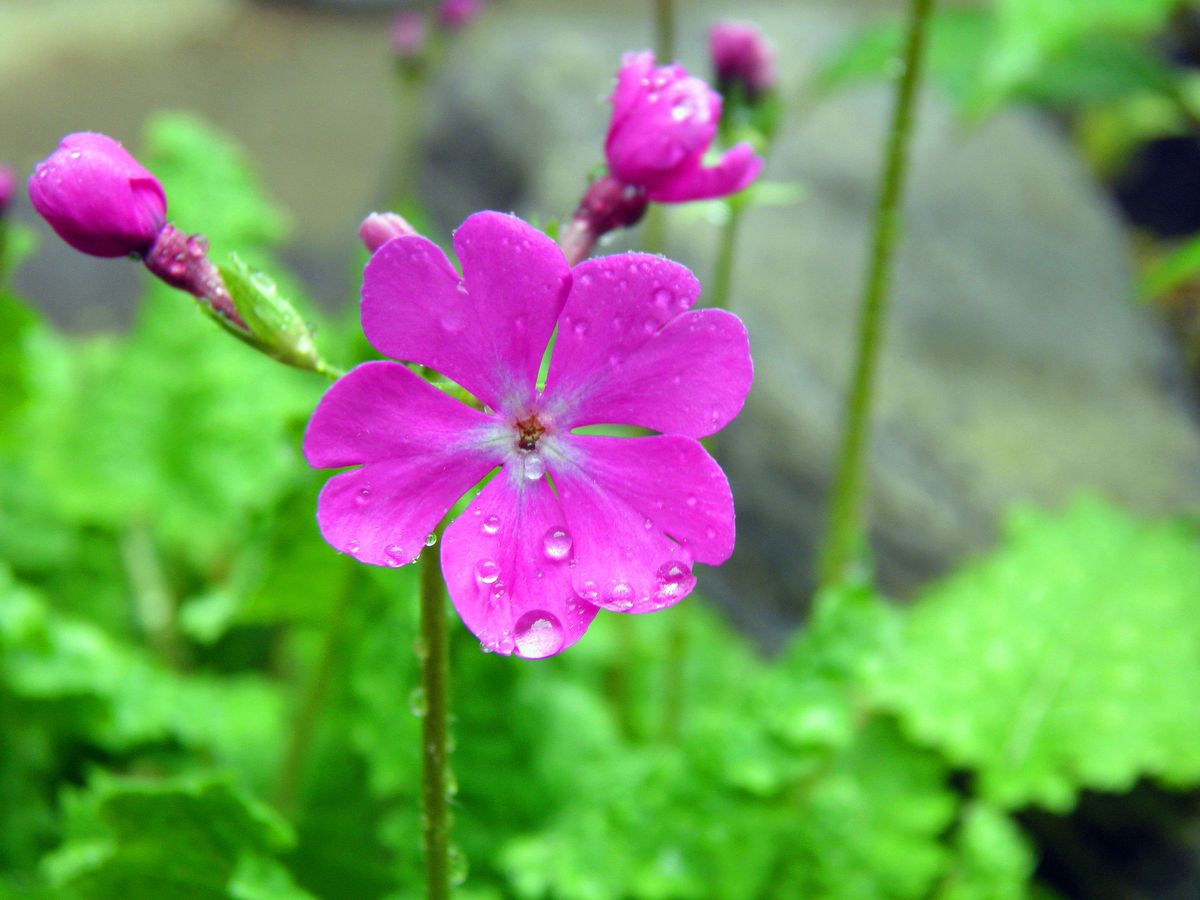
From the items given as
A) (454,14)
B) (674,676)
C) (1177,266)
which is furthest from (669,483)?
(454,14)

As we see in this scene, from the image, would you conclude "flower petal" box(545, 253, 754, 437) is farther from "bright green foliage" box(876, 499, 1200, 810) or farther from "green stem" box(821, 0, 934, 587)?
"bright green foliage" box(876, 499, 1200, 810)

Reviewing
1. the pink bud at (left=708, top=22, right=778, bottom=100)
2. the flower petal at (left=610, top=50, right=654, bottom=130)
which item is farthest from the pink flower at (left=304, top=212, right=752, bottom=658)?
the pink bud at (left=708, top=22, right=778, bottom=100)

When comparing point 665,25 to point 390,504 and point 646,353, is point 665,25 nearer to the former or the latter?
point 646,353

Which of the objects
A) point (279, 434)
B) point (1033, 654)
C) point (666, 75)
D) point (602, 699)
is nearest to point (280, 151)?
point (279, 434)

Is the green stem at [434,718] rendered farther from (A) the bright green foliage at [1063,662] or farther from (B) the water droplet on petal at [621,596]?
(A) the bright green foliage at [1063,662]

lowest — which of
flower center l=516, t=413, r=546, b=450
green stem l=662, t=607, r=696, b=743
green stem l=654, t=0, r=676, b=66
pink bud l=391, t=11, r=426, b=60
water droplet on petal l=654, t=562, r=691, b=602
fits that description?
water droplet on petal l=654, t=562, r=691, b=602

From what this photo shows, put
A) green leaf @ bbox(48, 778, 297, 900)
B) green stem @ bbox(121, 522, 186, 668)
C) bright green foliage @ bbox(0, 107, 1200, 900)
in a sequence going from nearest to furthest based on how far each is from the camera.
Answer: green leaf @ bbox(48, 778, 297, 900) → bright green foliage @ bbox(0, 107, 1200, 900) → green stem @ bbox(121, 522, 186, 668)

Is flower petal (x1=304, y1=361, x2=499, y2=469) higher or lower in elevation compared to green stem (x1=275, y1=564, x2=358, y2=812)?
lower

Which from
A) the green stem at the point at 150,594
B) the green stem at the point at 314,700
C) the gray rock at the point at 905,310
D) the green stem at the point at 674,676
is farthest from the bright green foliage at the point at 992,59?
the green stem at the point at 150,594
